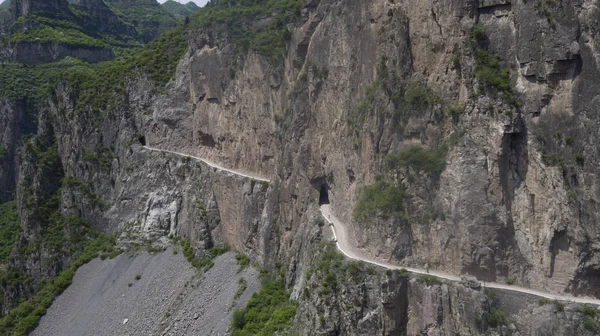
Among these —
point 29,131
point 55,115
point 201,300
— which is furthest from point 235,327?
point 29,131

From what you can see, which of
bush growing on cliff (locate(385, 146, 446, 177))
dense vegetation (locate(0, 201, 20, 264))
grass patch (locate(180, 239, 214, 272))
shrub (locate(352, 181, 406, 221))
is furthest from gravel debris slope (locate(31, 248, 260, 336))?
dense vegetation (locate(0, 201, 20, 264))

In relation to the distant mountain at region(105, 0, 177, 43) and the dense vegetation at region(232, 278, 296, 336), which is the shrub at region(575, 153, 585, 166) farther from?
the distant mountain at region(105, 0, 177, 43)

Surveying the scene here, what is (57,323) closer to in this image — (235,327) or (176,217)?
(176,217)

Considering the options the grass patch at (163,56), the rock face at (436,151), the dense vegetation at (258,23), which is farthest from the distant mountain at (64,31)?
the rock face at (436,151)

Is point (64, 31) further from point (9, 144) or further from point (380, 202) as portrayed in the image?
point (380, 202)

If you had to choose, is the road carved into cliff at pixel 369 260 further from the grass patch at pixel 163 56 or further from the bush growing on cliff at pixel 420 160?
the grass patch at pixel 163 56

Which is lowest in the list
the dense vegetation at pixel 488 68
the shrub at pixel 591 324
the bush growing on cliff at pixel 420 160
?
the shrub at pixel 591 324
